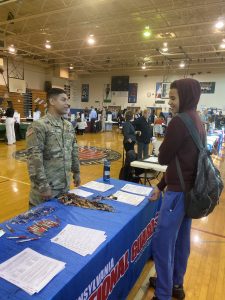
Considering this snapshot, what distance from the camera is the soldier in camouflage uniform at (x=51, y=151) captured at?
1827mm

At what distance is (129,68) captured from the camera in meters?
16.8

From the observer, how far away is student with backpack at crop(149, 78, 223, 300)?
140 cm

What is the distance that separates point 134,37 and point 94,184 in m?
Answer: 9.29

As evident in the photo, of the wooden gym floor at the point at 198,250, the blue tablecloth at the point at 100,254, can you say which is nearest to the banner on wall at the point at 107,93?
the wooden gym floor at the point at 198,250

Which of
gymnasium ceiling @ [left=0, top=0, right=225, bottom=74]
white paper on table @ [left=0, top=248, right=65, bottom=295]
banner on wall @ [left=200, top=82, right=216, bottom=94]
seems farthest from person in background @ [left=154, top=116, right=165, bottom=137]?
white paper on table @ [left=0, top=248, right=65, bottom=295]

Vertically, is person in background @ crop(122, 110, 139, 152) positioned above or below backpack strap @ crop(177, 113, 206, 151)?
below

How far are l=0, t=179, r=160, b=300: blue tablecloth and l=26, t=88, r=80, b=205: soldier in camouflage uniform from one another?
196 mm

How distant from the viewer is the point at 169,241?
1.55 metres

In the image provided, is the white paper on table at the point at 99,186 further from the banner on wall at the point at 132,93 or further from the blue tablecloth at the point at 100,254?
the banner on wall at the point at 132,93

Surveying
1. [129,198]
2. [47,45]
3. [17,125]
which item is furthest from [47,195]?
[47,45]

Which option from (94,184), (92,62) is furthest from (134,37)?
(94,184)

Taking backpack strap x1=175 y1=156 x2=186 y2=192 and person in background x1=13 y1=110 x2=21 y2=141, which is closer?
backpack strap x1=175 y1=156 x2=186 y2=192

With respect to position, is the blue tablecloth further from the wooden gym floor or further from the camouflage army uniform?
the wooden gym floor

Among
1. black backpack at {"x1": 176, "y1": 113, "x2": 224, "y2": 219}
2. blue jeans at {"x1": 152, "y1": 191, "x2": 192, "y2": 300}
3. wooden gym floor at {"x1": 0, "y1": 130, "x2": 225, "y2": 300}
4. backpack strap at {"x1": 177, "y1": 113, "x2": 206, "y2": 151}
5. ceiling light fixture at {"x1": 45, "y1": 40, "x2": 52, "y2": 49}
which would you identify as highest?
ceiling light fixture at {"x1": 45, "y1": 40, "x2": 52, "y2": 49}
